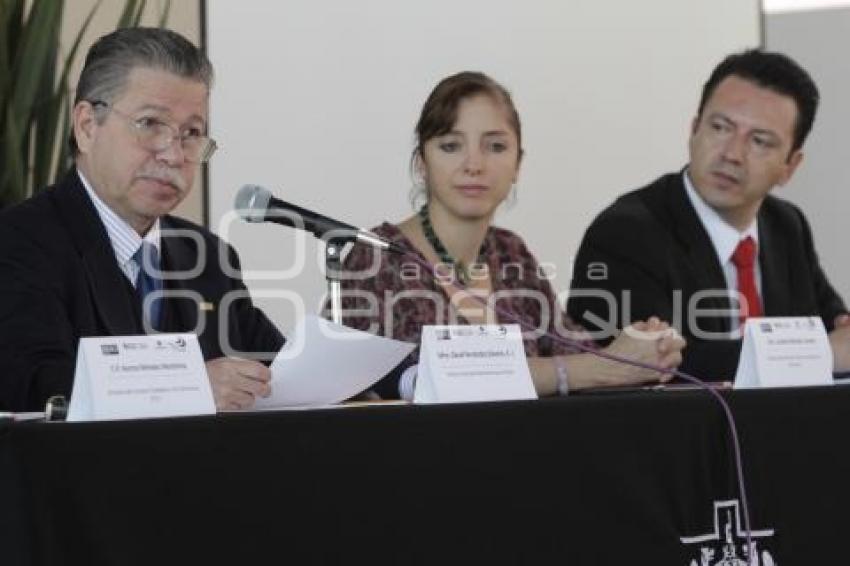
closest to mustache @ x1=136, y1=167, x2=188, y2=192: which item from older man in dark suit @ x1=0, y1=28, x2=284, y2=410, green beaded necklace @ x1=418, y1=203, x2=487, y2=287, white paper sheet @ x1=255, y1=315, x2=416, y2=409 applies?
older man in dark suit @ x1=0, y1=28, x2=284, y2=410

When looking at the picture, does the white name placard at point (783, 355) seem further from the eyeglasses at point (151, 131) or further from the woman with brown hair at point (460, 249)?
the eyeglasses at point (151, 131)

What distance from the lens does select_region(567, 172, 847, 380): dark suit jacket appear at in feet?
11.0

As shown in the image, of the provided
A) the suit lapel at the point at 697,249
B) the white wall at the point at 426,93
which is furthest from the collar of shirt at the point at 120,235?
the white wall at the point at 426,93

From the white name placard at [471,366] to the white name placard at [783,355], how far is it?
16.4 inches

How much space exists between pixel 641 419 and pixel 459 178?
120 cm

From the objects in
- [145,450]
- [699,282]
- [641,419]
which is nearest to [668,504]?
[641,419]

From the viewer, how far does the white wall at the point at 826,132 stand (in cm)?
531

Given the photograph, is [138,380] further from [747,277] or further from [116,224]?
[747,277]

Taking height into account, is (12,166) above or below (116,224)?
above

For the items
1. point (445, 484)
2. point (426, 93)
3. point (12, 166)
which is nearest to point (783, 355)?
point (445, 484)

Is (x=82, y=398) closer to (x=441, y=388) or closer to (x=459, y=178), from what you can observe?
(x=441, y=388)

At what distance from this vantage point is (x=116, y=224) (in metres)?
2.61

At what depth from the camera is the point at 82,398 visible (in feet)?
6.08

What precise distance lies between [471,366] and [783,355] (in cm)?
59
